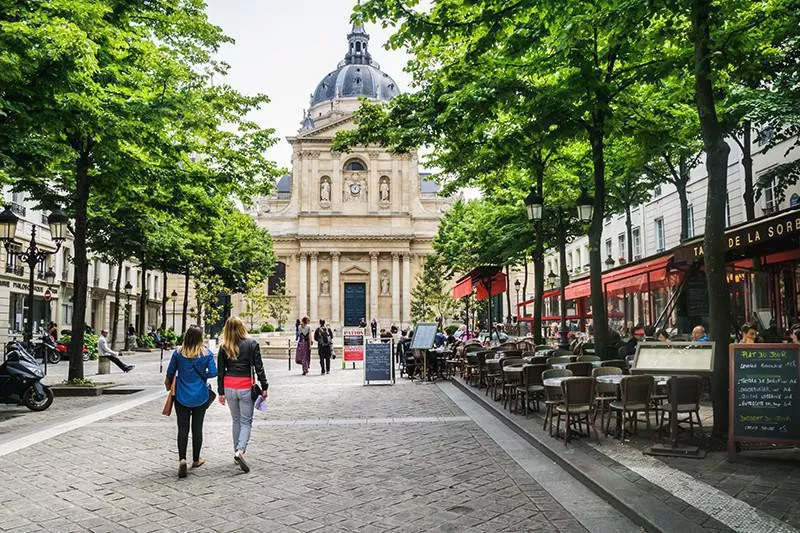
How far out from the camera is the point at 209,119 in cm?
1817

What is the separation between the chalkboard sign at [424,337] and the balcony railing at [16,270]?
80.8ft

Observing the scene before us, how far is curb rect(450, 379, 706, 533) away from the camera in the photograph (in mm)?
5023

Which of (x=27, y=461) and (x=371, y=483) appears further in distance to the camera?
(x=27, y=461)

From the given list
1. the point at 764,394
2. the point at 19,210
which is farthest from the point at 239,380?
the point at 19,210

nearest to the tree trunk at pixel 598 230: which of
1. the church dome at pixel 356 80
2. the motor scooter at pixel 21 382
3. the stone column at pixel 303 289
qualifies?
the motor scooter at pixel 21 382

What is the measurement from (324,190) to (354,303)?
11776 mm

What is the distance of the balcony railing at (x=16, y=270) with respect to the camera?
33656 mm

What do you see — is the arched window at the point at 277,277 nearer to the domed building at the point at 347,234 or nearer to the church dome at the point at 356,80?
the domed building at the point at 347,234

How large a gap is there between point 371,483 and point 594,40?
7.85m

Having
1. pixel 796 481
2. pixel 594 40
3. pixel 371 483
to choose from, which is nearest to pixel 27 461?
pixel 371 483

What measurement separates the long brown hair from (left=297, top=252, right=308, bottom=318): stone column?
189ft

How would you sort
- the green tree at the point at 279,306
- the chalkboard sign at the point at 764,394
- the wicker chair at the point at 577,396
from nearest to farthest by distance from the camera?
1. the chalkboard sign at the point at 764,394
2. the wicker chair at the point at 577,396
3. the green tree at the point at 279,306

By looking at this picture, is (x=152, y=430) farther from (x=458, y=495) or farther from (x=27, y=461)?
(x=458, y=495)

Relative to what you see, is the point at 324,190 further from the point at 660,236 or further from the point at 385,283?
the point at 660,236
